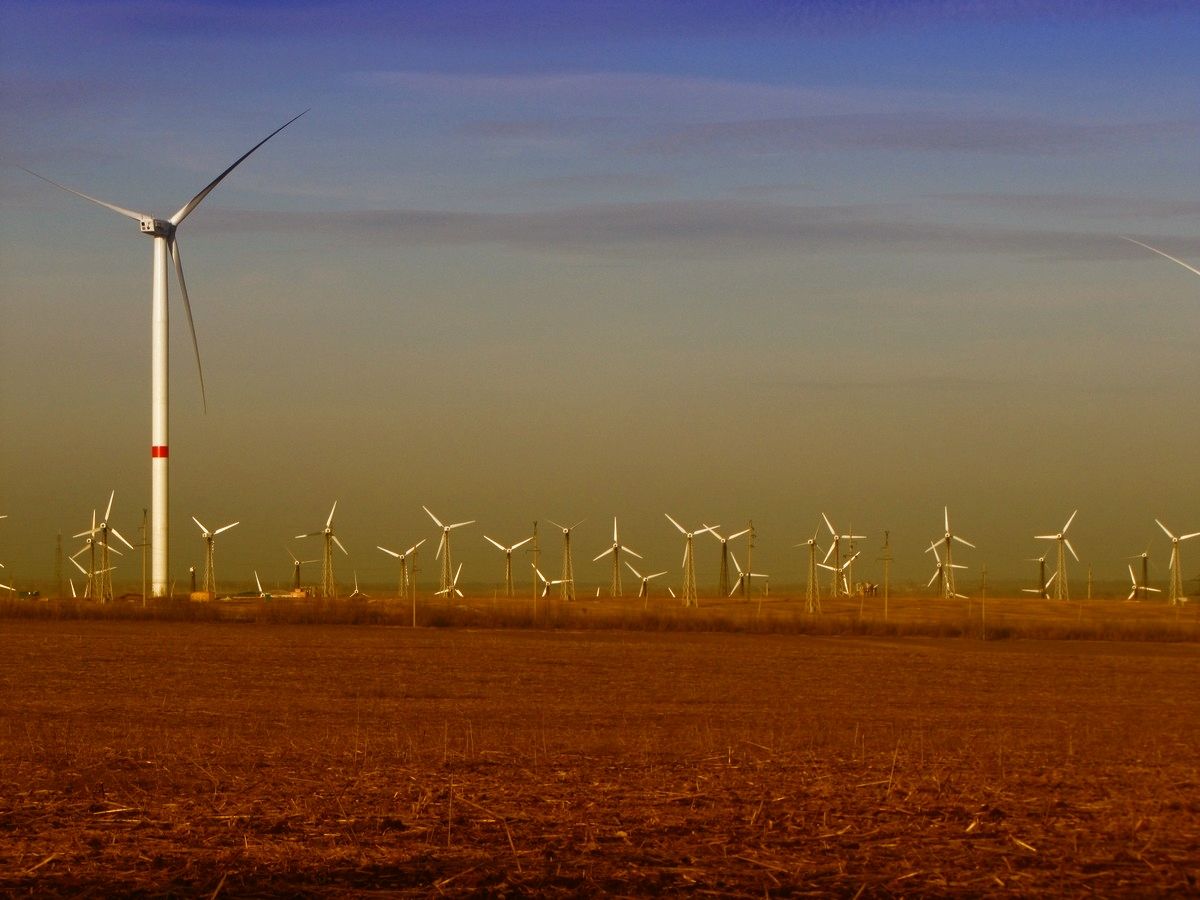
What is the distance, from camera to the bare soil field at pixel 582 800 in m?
11.6

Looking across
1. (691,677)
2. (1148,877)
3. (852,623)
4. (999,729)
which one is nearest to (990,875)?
(1148,877)

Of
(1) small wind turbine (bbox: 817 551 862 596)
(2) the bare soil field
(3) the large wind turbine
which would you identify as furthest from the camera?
(1) small wind turbine (bbox: 817 551 862 596)

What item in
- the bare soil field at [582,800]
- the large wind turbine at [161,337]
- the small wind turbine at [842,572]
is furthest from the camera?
the small wind turbine at [842,572]

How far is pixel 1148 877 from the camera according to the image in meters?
A: 11.5

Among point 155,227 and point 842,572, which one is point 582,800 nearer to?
point 155,227

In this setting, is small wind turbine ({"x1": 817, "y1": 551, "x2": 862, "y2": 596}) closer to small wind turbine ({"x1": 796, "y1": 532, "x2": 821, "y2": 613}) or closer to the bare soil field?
small wind turbine ({"x1": 796, "y1": 532, "x2": 821, "y2": 613})

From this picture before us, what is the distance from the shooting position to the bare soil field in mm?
11570

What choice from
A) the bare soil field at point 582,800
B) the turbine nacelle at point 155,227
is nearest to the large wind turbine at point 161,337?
the turbine nacelle at point 155,227

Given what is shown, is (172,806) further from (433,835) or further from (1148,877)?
(1148,877)

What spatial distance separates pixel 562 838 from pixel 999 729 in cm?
2276

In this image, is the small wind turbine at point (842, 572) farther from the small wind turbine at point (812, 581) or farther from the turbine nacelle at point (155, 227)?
the turbine nacelle at point (155, 227)

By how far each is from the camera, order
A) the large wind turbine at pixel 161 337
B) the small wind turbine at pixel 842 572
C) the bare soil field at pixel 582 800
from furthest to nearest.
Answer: the small wind turbine at pixel 842 572 < the large wind turbine at pixel 161 337 < the bare soil field at pixel 582 800

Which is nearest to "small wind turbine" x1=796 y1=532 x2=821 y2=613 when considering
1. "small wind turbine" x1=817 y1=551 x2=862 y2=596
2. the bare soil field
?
"small wind turbine" x1=817 y1=551 x2=862 y2=596

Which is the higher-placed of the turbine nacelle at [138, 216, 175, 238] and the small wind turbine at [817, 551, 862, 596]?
the turbine nacelle at [138, 216, 175, 238]
